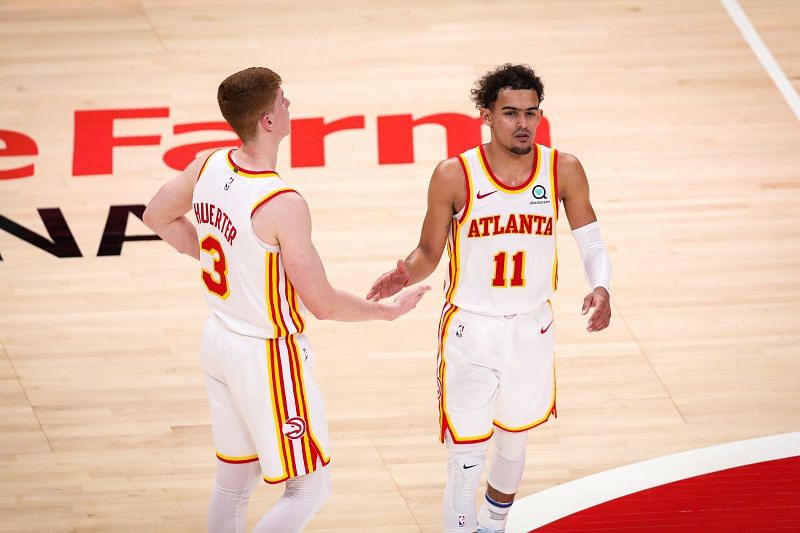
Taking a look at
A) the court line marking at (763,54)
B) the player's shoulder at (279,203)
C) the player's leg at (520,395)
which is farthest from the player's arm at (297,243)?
the court line marking at (763,54)

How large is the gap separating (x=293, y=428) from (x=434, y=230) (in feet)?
3.32

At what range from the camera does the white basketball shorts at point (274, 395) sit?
400cm

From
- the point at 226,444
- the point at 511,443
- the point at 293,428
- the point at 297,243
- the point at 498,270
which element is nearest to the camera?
the point at 297,243

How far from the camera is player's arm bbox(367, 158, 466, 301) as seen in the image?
4488 mm

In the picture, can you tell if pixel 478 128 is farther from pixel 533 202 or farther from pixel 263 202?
pixel 263 202

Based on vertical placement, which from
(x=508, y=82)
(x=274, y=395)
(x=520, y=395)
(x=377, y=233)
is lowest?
(x=377, y=233)

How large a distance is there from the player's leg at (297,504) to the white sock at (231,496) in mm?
163

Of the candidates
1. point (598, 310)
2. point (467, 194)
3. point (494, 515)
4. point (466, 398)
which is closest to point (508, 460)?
point (494, 515)

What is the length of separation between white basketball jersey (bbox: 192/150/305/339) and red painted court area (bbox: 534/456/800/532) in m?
1.77

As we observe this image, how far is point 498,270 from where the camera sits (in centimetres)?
454

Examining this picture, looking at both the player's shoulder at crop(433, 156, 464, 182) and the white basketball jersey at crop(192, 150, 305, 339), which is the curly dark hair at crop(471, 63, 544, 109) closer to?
the player's shoulder at crop(433, 156, 464, 182)

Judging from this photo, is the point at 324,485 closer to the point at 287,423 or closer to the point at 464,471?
the point at 287,423

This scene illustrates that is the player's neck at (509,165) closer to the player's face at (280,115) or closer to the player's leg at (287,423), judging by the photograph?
Result: the player's face at (280,115)

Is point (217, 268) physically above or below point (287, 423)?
above
